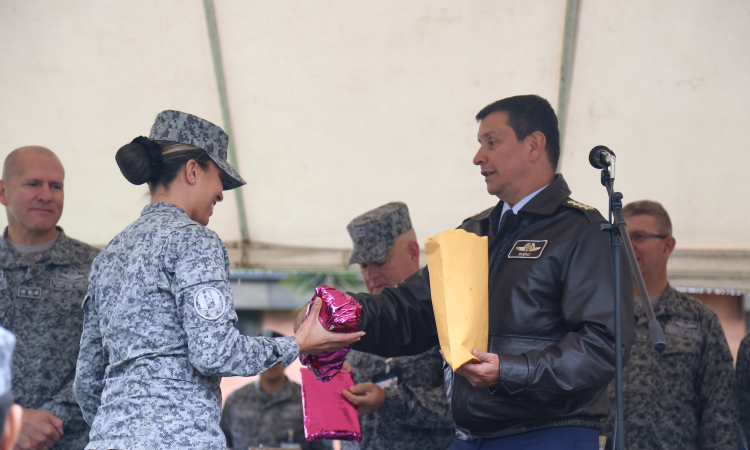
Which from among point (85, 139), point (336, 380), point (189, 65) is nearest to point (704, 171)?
point (336, 380)

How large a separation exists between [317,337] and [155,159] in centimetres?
76

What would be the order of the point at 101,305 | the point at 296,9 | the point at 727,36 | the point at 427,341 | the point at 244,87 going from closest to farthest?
the point at 101,305
the point at 427,341
the point at 727,36
the point at 296,9
the point at 244,87

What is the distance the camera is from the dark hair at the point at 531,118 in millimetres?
2336

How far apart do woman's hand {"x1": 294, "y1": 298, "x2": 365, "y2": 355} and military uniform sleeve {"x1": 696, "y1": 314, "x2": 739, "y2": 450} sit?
77.1 inches

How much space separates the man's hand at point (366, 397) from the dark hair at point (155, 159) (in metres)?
1.15

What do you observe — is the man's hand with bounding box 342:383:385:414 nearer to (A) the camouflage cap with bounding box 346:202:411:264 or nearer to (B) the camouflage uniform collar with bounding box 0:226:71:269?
(A) the camouflage cap with bounding box 346:202:411:264

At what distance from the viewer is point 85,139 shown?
3887mm

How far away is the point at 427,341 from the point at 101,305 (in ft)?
3.81

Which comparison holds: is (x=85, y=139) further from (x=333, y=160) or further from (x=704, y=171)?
(x=704, y=171)

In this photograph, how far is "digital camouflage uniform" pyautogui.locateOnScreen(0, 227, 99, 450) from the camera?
2977mm

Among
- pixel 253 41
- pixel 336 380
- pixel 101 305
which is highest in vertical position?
pixel 253 41

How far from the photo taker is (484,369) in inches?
73.7

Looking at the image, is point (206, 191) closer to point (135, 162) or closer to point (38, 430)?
point (135, 162)

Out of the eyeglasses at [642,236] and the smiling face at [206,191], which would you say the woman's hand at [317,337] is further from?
the eyeglasses at [642,236]
